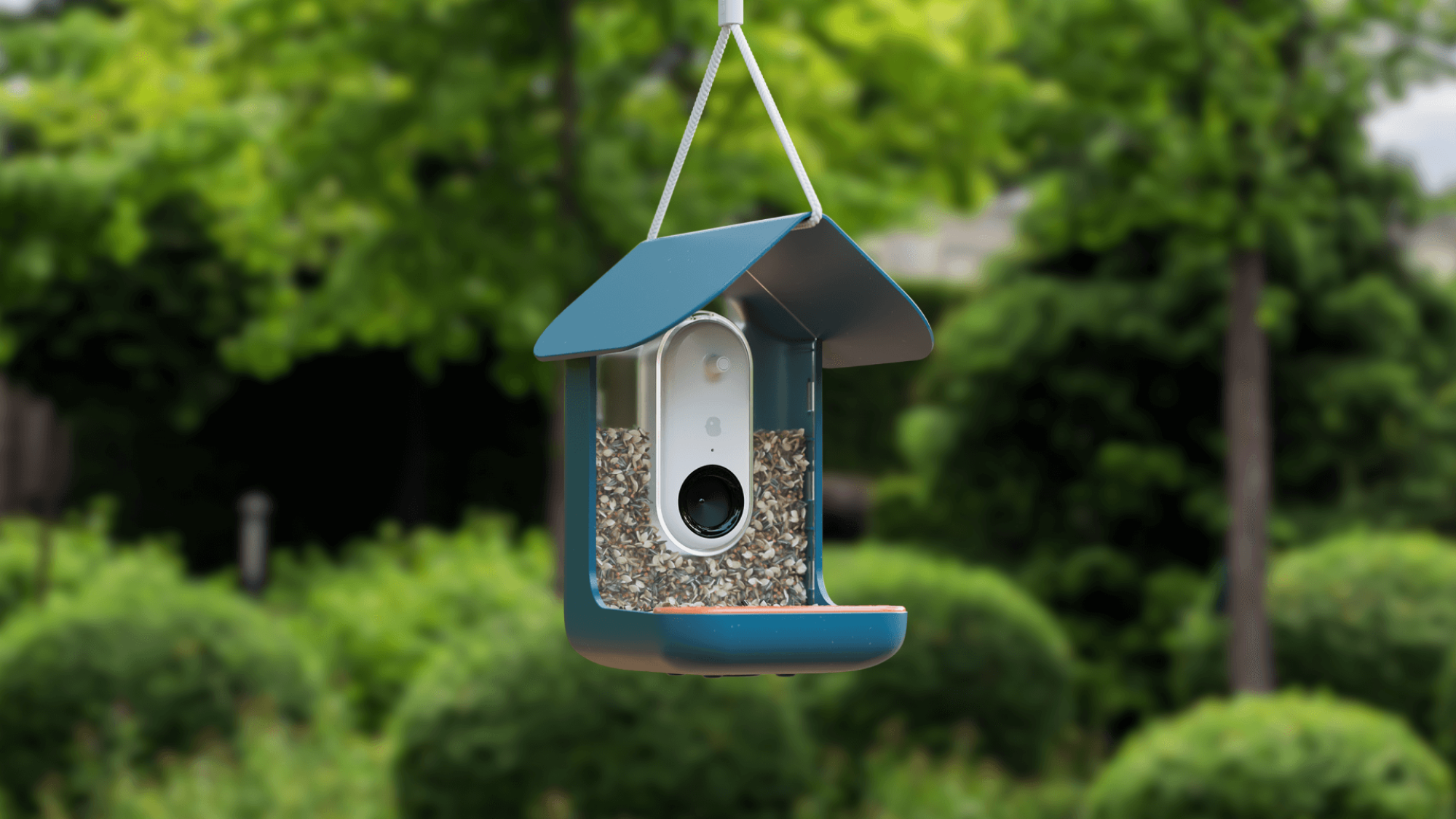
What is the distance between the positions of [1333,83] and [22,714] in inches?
240

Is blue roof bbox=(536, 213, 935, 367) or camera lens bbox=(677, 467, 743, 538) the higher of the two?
blue roof bbox=(536, 213, 935, 367)

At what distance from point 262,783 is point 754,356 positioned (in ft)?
15.5

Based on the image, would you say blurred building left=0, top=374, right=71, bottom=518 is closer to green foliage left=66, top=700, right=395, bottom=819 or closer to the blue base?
green foliage left=66, top=700, right=395, bottom=819

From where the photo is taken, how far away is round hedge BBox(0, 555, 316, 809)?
6.55m

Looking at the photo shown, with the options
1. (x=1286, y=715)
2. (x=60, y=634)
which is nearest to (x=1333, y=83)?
(x=1286, y=715)

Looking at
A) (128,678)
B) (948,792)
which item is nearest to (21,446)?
(128,678)

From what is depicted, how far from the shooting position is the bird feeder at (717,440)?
204 cm

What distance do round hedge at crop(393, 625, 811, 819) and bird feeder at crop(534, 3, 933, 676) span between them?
2977mm

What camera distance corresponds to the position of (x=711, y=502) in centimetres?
A: 240

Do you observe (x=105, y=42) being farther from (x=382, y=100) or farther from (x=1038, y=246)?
(x=1038, y=246)

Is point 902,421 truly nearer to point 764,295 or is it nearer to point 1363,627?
point 1363,627

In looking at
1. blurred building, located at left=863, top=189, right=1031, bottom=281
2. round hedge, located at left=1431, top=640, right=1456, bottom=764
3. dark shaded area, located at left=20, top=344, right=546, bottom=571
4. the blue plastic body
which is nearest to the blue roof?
the blue plastic body

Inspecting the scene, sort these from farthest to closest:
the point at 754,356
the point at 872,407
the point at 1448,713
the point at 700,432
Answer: the point at 872,407
the point at 1448,713
the point at 754,356
the point at 700,432

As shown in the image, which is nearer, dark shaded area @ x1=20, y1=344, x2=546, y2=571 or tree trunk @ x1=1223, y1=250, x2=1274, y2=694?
tree trunk @ x1=1223, y1=250, x2=1274, y2=694
